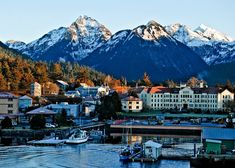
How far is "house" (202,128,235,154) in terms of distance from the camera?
34531mm

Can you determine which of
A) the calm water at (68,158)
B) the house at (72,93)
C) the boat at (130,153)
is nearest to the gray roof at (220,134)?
the calm water at (68,158)

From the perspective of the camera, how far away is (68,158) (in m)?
37.1

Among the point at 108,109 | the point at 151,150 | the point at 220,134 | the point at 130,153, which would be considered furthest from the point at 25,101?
the point at 220,134

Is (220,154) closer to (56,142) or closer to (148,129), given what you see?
(56,142)

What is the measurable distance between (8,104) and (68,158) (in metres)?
32.6

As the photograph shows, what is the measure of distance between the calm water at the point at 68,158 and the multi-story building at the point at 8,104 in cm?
2439

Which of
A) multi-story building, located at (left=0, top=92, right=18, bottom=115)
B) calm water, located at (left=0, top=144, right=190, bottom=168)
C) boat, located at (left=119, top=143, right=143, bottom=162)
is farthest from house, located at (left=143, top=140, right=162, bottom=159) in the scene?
multi-story building, located at (left=0, top=92, right=18, bottom=115)

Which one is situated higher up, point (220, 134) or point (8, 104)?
point (8, 104)

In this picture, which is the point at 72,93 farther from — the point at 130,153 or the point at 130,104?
the point at 130,153

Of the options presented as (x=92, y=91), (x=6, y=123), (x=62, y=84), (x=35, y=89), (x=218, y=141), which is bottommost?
(x=218, y=141)

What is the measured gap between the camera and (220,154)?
34062mm

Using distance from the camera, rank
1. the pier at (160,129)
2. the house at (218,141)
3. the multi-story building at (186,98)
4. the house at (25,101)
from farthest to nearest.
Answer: the multi-story building at (186,98), the house at (25,101), the pier at (160,129), the house at (218,141)

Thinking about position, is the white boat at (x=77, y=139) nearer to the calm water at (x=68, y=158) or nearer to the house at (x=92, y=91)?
the calm water at (x=68, y=158)

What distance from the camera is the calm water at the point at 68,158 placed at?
3384 centimetres
